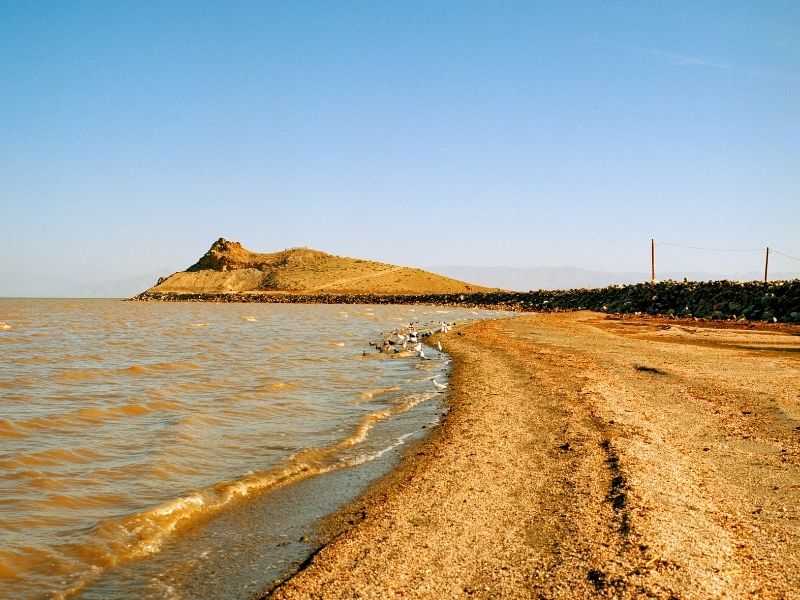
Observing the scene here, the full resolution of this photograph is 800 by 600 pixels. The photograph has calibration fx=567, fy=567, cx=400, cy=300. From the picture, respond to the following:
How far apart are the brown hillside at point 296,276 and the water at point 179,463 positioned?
86653 mm

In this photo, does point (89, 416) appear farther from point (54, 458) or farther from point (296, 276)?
point (296, 276)

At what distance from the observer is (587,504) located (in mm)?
5332

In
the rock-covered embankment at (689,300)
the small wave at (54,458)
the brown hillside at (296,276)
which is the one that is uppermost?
the brown hillside at (296,276)

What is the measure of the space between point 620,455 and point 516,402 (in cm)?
376

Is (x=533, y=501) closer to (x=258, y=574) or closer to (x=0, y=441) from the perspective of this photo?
(x=258, y=574)

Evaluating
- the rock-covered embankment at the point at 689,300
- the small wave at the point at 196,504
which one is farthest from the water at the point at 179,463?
the rock-covered embankment at the point at 689,300

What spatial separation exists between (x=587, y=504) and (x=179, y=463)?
16.7ft

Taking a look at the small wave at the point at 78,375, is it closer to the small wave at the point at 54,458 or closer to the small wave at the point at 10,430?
the small wave at the point at 10,430

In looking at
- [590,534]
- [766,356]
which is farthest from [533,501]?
[766,356]

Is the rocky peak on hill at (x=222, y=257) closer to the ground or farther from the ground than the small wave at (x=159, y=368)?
farther from the ground

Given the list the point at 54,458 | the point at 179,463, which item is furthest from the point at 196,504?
the point at 54,458

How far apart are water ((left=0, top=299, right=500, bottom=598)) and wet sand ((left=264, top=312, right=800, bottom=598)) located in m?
0.73

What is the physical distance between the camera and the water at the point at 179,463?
470 centimetres

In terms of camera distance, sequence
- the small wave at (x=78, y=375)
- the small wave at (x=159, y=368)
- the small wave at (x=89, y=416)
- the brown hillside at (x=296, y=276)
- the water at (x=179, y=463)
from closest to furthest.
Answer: the water at (x=179, y=463) → the small wave at (x=89, y=416) → the small wave at (x=78, y=375) → the small wave at (x=159, y=368) → the brown hillside at (x=296, y=276)
